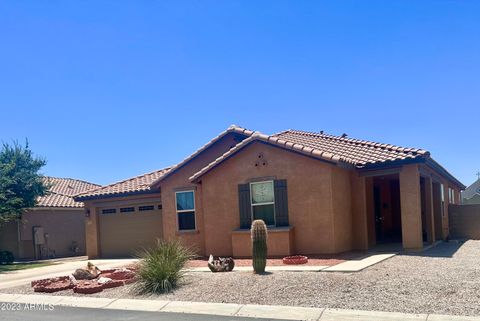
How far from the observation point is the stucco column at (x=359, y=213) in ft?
58.6

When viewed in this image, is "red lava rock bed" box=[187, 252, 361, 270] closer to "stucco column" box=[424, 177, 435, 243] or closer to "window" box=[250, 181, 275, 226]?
"window" box=[250, 181, 275, 226]

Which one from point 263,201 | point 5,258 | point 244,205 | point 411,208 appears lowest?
point 5,258

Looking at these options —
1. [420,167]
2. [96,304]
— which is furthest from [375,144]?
[96,304]

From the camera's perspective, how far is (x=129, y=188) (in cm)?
2400

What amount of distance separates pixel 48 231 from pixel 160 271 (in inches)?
810

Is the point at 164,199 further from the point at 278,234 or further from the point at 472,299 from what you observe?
the point at 472,299

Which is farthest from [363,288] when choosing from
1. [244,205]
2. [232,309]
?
[244,205]

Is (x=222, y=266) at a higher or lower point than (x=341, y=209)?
lower

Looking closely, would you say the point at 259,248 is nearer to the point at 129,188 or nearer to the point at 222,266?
the point at 222,266

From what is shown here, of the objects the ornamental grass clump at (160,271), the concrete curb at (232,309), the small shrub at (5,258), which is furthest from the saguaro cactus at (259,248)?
the small shrub at (5,258)

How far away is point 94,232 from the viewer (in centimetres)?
2462

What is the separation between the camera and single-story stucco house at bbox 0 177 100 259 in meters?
29.0

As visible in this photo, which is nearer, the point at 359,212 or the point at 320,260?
the point at 320,260

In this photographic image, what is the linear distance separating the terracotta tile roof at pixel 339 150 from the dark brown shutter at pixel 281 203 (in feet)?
4.34
